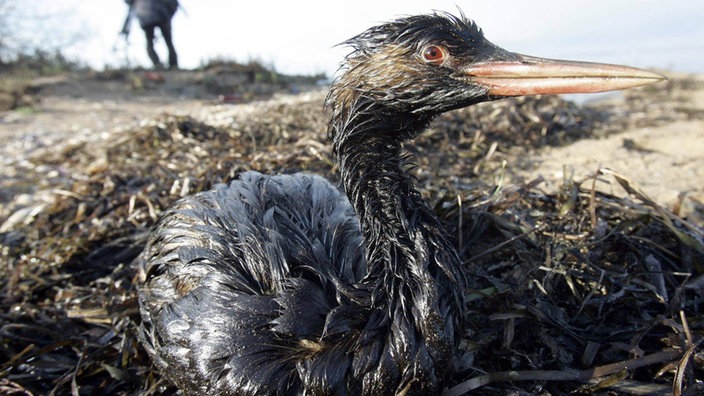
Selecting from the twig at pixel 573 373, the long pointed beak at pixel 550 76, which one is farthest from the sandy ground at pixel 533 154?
the long pointed beak at pixel 550 76

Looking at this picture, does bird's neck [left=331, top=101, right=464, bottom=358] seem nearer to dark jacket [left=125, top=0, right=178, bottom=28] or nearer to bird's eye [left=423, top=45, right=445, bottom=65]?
bird's eye [left=423, top=45, right=445, bottom=65]

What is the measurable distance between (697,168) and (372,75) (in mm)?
4207

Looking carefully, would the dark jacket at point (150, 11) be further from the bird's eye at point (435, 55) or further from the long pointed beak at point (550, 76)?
the long pointed beak at point (550, 76)

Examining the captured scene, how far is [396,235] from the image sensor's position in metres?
1.98

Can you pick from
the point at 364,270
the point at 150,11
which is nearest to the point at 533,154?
the point at 364,270

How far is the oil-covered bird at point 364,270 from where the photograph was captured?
1.76 meters

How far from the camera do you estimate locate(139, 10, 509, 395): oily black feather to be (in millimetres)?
1772

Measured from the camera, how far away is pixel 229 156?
418cm

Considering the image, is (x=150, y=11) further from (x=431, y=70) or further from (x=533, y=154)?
(x=431, y=70)

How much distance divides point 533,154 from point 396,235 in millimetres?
3784

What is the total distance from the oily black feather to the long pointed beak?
60 millimetres

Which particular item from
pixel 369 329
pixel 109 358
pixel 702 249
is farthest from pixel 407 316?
pixel 702 249

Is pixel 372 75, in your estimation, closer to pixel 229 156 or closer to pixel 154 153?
pixel 229 156

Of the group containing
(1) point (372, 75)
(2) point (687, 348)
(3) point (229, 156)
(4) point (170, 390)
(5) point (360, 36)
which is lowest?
(4) point (170, 390)
